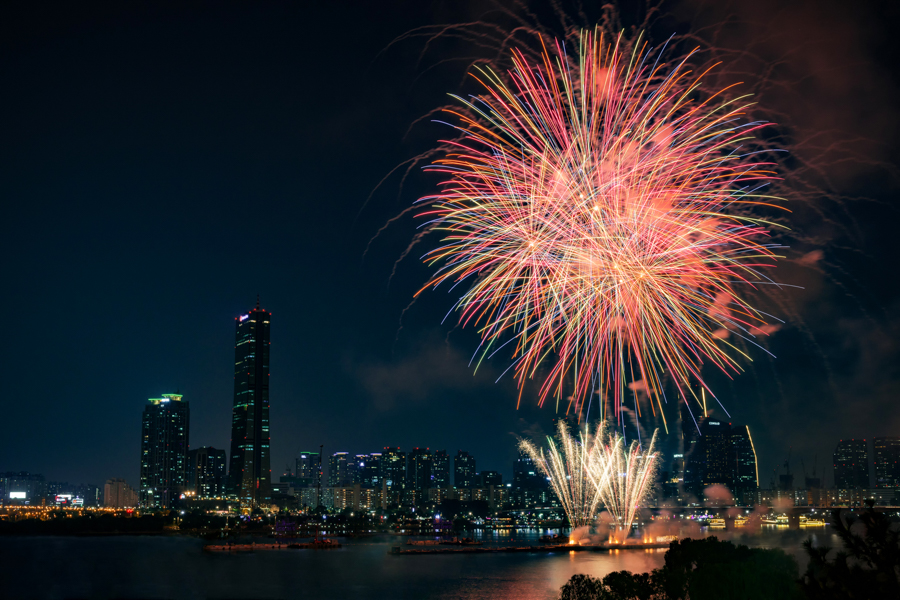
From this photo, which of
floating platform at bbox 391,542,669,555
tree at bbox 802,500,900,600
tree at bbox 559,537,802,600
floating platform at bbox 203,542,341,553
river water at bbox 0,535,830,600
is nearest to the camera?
tree at bbox 802,500,900,600

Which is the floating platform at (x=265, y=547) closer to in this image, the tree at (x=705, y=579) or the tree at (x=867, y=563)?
the tree at (x=705, y=579)

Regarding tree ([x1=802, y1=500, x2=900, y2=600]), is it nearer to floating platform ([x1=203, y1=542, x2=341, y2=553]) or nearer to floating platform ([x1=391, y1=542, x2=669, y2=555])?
floating platform ([x1=391, y1=542, x2=669, y2=555])

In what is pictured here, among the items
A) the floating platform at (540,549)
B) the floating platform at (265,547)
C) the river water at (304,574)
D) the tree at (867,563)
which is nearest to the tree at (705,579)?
the tree at (867,563)

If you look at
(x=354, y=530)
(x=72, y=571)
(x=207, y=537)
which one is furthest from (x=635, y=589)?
(x=354, y=530)

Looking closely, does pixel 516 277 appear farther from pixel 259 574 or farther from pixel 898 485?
pixel 898 485

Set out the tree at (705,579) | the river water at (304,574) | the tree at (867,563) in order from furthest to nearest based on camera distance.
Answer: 1. the river water at (304,574)
2. the tree at (705,579)
3. the tree at (867,563)

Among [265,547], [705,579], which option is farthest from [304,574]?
[705,579]

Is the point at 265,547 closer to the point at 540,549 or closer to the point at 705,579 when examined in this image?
the point at 540,549

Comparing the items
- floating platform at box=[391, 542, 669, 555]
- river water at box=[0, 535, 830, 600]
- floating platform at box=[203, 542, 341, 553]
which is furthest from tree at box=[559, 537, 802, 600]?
floating platform at box=[203, 542, 341, 553]
